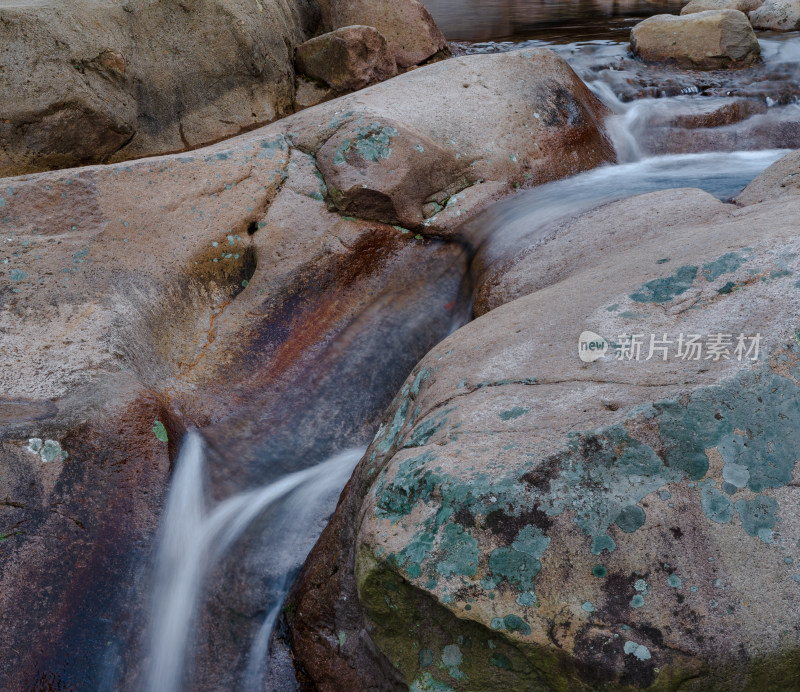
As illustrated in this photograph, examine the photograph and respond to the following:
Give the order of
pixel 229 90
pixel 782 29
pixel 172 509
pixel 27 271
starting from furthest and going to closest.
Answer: pixel 782 29
pixel 229 90
pixel 27 271
pixel 172 509

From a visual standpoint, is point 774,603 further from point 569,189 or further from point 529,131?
point 529,131

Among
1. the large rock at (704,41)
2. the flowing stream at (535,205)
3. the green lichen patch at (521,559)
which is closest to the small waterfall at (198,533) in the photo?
the flowing stream at (535,205)

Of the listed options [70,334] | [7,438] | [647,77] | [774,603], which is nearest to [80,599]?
[7,438]

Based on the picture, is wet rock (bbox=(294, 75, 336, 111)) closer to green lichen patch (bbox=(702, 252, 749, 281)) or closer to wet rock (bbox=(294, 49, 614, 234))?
wet rock (bbox=(294, 49, 614, 234))

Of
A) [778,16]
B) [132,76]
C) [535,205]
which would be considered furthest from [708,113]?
[132,76]

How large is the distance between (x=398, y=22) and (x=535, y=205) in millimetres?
4551

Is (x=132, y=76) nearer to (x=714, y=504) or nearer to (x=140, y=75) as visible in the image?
(x=140, y=75)

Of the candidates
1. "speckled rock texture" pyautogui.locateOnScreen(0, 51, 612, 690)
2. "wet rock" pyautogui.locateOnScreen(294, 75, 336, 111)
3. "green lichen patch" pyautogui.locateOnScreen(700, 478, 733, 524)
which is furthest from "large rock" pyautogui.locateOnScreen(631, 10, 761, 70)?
"green lichen patch" pyautogui.locateOnScreen(700, 478, 733, 524)

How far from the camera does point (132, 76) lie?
5.71 m

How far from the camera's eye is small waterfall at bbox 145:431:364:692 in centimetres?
248

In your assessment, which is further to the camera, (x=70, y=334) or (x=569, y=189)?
(x=569, y=189)

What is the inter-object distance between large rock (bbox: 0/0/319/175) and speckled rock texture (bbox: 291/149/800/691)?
178 inches

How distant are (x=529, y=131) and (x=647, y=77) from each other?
3.36m

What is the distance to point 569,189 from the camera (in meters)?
4.81
